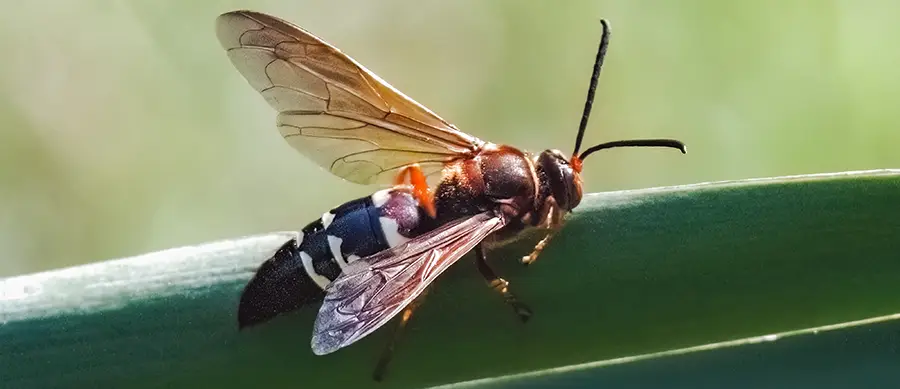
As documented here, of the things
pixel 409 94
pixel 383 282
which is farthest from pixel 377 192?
pixel 409 94

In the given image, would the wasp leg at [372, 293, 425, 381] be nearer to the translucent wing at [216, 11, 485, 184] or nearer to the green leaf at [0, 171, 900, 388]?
the green leaf at [0, 171, 900, 388]

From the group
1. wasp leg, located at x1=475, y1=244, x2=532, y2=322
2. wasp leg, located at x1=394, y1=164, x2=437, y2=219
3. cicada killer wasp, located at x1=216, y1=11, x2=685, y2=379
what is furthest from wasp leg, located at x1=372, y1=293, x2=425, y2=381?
wasp leg, located at x1=394, y1=164, x2=437, y2=219

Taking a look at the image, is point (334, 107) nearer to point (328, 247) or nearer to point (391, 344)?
point (328, 247)

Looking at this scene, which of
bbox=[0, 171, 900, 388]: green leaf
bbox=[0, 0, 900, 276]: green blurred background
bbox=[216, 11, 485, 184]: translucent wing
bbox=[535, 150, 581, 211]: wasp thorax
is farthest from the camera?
bbox=[0, 0, 900, 276]: green blurred background

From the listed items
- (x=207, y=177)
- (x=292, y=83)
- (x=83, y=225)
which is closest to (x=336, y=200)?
(x=207, y=177)

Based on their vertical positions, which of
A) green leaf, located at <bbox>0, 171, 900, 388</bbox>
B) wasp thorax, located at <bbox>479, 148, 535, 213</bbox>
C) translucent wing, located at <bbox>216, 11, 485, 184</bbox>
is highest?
translucent wing, located at <bbox>216, 11, 485, 184</bbox>

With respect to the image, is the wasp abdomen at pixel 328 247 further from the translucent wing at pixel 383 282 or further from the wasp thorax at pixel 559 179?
the wasp thorax at pixel 559 179

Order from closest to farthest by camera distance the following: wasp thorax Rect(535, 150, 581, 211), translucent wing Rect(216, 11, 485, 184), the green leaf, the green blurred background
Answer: the green leaf → wasp thorax Rect(535, 150, 581, 211) → translucent wing Rect(216, 11, 485, 184) → the green blurred background

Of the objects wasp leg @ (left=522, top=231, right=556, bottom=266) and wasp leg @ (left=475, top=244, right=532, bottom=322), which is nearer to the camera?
wasp leg @ (left=475, top=244, right=532, bottom=322)

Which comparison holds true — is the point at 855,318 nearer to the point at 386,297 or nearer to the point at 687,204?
the point at 687,204
